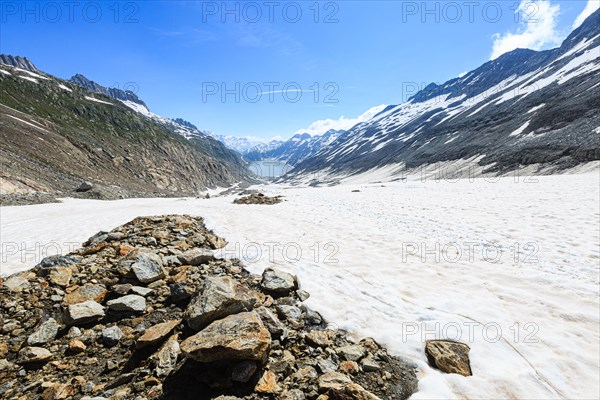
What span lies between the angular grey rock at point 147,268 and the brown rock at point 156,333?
2.16m

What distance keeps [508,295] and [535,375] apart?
340 cm

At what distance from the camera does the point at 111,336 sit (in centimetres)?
539

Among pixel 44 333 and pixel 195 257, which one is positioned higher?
pixel 195 257

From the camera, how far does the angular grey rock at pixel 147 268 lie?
24.0 feet

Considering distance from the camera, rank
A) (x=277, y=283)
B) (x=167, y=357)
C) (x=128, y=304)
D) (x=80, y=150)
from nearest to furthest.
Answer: (x=167, y=357)
(x=128, y=304)
(x=277, y=283)
(x=80, y=150)

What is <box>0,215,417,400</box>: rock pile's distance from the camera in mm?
4297

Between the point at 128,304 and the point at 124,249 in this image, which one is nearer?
the point at 128,304

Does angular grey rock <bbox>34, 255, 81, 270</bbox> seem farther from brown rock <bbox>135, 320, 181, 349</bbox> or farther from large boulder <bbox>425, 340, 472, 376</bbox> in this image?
large boulder <bbox>425, 340, 472, 376</bbox>

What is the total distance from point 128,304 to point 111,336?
915 mm

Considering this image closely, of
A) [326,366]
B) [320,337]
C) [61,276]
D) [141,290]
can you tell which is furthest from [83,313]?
[326,366]

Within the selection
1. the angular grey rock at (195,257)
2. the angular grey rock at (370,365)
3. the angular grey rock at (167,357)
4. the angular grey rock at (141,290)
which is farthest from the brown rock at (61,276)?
the angular grey rock at (370,365)

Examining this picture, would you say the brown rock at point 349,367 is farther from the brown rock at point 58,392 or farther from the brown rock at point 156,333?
the brown rock at point 58,392

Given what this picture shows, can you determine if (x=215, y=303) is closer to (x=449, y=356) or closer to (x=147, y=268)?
(x=147, y=268)

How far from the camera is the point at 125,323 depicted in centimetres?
593
